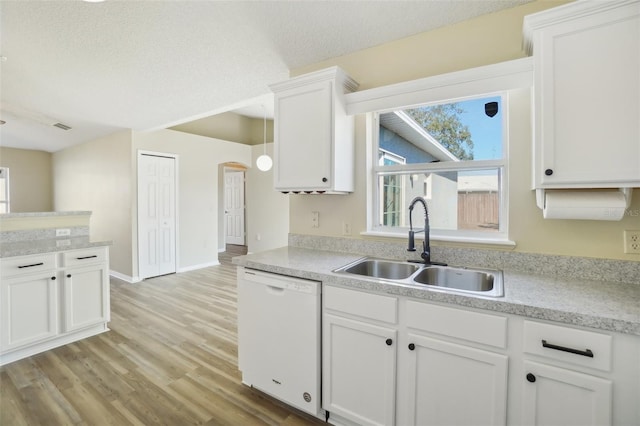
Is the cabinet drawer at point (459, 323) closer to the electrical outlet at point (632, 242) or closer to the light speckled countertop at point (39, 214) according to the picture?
the electrical outlet at point (632, 242)

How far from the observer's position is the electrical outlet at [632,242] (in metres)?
1.53

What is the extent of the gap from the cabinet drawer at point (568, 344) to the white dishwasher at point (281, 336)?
1.01 metres

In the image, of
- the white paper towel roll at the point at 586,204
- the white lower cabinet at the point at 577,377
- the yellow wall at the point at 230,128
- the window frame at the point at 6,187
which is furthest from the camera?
the window frame at the point at 6,187

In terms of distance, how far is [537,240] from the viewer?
5.71ft

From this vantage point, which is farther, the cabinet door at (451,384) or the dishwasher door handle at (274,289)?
the dishwasher door handle at (274,289)

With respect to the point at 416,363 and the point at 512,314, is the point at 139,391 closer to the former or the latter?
the point at 416,363

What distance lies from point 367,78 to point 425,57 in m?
0.44

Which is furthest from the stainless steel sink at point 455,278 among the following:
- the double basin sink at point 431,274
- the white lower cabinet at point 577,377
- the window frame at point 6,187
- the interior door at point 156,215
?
the window frame at point 6,187

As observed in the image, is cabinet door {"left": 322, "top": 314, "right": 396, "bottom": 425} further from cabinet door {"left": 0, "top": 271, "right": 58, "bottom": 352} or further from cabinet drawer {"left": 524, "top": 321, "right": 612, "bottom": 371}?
cabinet door {"left": 0, "top": 271, "right": 58, "bottom": 352}

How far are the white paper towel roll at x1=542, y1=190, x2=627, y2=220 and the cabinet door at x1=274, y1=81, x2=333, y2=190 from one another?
1287 millimetres

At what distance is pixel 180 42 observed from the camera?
2.31m

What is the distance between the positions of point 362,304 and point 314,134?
1234 mm

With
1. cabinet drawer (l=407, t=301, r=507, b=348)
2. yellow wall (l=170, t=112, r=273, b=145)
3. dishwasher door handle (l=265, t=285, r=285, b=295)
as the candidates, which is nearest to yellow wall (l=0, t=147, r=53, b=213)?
yellow wall (l=170, t=112, r=273, b=145)

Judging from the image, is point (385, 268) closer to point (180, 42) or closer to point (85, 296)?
point (180, 42)
